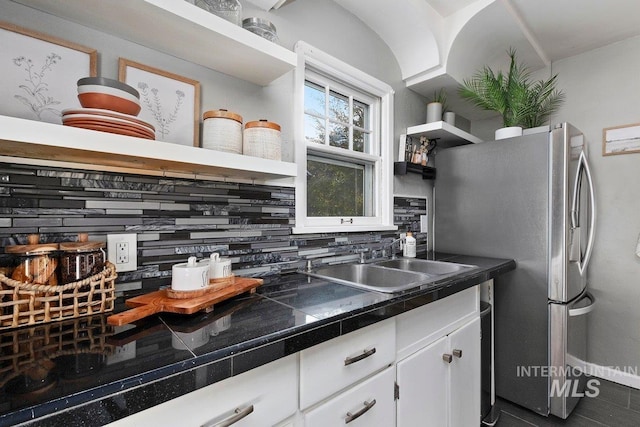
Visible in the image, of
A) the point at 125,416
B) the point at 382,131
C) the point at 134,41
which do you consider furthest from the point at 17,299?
the point at 382,131

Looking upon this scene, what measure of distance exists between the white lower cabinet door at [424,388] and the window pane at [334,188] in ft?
3.01

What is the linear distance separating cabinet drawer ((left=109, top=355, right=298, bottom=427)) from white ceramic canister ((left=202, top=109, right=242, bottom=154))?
0.74 metres

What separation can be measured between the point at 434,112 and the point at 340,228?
4.18 feet

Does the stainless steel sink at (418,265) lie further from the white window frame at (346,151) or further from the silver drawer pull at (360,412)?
the silver drawer pull at (360,412)

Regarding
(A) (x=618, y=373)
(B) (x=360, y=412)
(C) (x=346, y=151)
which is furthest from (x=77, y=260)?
(A) (x=618, y=373)

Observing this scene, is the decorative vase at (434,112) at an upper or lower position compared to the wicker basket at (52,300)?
upper

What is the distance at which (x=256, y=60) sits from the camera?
117 cm

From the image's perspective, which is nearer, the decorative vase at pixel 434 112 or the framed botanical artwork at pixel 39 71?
the framed botanical artwork at pixel 39 71

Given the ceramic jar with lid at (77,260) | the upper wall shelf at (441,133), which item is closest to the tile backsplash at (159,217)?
the ceramic jar with lid at (77,260)

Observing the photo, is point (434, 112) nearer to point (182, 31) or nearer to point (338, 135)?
point (338, 135)

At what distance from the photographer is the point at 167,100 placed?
1.14 metres

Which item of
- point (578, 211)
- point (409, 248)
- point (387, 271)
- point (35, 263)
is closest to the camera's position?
point (35, 263)

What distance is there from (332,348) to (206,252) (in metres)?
0.65

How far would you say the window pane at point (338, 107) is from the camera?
1918 millimetres
